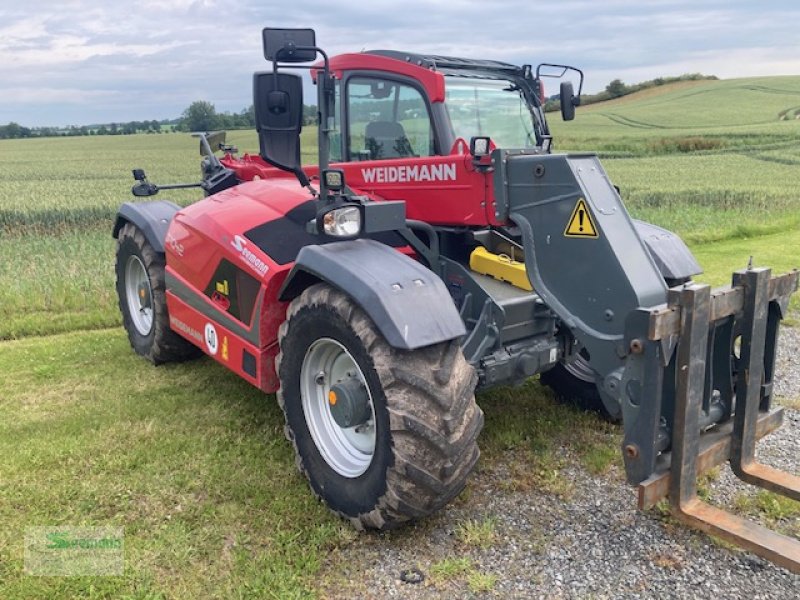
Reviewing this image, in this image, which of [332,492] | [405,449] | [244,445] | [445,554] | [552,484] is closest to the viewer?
[405,449]

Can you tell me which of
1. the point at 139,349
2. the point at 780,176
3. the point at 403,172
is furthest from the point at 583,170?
the point at 780,176

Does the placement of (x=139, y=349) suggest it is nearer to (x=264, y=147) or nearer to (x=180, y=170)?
(x=264, y=147)

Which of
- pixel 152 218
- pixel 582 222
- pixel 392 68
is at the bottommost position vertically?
pixel 152 218

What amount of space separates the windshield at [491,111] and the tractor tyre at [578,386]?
4.86 feet

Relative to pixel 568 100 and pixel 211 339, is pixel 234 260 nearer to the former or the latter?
pixel 211 339

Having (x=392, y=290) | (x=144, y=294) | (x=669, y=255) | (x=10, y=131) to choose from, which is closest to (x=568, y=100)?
(x=669, y=255)

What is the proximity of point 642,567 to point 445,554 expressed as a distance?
2.76ft

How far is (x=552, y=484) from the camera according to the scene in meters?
3.67

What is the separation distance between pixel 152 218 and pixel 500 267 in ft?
9.64

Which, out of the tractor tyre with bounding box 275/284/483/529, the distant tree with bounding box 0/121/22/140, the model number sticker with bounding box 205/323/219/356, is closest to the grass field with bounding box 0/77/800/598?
the tractor tyre with bounding box 275/284/483/529

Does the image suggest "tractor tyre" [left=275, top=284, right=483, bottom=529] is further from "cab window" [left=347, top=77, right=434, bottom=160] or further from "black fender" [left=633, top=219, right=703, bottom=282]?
"black fender" [left=633, top=219, right=703, bottom=282]

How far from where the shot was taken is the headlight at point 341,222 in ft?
10.7

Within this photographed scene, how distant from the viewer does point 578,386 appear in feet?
15.1

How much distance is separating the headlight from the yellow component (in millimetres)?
827
